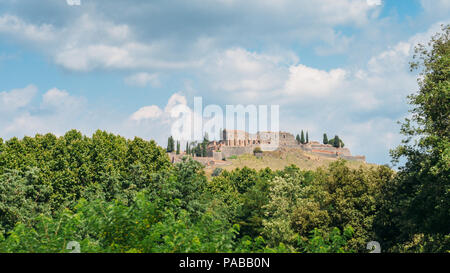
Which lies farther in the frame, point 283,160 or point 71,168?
point 283,160

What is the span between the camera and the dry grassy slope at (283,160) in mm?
172125

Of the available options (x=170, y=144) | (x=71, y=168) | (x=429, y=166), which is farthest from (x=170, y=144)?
(x=429, y=166)

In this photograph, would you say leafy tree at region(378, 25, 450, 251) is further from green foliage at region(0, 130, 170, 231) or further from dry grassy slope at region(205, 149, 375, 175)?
dry grassy slope at region(205, 149, 375, 175)

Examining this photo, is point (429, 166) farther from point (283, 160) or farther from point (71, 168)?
point (283, 160)

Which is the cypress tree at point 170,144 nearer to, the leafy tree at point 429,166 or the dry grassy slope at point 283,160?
the dry grassy slope at point 283,160

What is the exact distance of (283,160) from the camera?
17900 centimetres

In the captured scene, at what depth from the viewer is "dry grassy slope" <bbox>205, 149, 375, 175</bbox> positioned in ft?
565

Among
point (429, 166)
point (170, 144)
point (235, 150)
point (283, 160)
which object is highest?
point (170, 144)

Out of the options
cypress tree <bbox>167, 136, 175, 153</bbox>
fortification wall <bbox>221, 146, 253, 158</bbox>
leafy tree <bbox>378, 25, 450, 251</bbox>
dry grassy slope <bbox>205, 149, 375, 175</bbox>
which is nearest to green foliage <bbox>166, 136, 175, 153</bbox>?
cypress tree <bbox>167, 136, 175, 153</bbox>

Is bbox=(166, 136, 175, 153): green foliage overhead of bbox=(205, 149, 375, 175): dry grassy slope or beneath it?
overhead

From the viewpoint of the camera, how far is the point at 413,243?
116 ft

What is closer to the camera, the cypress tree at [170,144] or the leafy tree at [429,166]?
the leafy tree at [429,166]

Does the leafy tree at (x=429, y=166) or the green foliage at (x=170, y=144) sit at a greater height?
the green foliage at (x=170, y=144)

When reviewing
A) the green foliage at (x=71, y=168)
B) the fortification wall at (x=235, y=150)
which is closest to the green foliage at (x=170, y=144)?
the fortification wall at (x=235, y=150)
